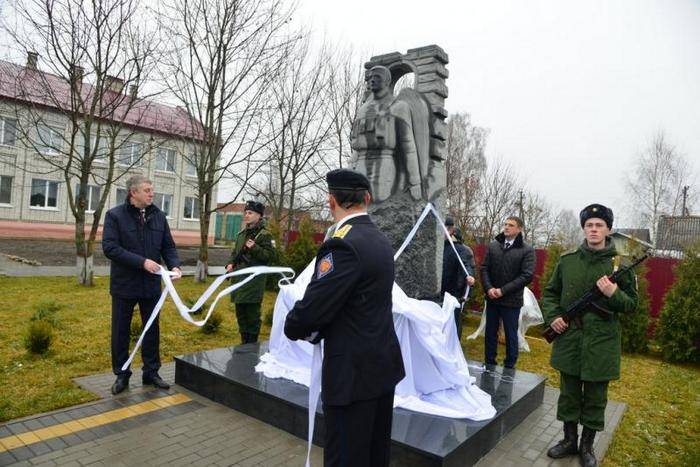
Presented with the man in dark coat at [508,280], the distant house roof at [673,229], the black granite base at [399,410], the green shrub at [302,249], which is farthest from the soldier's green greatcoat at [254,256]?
the distant house roof at [673,229]

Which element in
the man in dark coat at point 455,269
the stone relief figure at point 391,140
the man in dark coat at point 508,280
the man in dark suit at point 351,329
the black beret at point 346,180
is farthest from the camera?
the man in dark coat at point 455,269

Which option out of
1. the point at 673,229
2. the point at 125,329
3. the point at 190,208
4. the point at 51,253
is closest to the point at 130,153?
the point at 51,253

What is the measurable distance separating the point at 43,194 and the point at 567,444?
98.6 ft

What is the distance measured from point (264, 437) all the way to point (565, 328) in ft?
8.94

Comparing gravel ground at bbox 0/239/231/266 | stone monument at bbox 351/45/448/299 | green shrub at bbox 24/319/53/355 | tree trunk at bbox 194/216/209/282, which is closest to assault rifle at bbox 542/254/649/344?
stone monument at bbox 351/45/448/299

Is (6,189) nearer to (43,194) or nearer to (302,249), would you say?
(43,194)

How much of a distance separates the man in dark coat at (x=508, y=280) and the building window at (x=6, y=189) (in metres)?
28.3

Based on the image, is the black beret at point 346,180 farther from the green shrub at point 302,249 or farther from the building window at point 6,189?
the building window at point 6,189

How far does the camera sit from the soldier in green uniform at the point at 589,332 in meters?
3.63

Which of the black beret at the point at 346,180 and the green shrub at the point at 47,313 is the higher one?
the black beret at the point at 346,180

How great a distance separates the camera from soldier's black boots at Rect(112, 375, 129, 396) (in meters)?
4.76

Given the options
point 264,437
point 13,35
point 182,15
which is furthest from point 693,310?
point 13,35

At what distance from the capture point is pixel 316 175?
1766 centimetres

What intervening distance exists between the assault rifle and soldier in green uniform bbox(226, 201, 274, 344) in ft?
12.3
